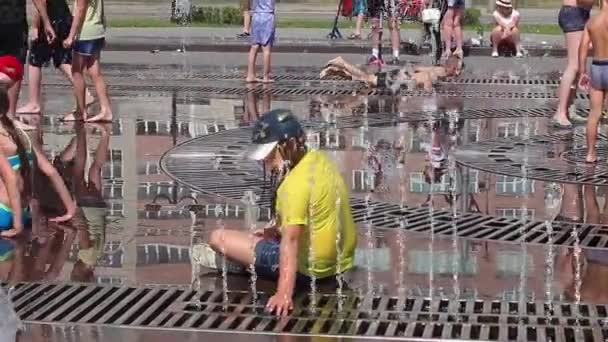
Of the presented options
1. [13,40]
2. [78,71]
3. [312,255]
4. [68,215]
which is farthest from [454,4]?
[312,255]

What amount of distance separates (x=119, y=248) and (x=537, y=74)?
407 inches

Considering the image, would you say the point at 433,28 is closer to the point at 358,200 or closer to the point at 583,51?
the point at 583,51

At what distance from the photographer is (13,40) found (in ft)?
30.7

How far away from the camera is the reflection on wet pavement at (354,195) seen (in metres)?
6.07

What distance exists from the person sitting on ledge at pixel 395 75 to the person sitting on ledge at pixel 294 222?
795 cm

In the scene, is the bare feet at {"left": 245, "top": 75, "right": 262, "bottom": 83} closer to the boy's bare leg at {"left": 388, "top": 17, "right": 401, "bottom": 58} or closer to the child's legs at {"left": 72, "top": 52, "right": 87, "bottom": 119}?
the boy's bare leg at {"left": 388, "top": 17, "right": 401, "bottom": 58}

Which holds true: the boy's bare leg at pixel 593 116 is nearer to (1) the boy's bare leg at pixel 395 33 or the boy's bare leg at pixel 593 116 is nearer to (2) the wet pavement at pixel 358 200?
(2) the wet pavement at pixel 358 200

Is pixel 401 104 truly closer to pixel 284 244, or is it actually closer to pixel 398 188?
pixel 398 188

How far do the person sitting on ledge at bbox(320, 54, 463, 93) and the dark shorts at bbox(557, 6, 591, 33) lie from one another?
303 centimetres

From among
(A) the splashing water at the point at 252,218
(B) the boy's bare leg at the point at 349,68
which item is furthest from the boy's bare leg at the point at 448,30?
(A) the splashing water at the point at 252,218

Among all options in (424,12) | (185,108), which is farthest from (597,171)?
(424,12)

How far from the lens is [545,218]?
7.41m

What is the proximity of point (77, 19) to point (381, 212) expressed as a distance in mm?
4205

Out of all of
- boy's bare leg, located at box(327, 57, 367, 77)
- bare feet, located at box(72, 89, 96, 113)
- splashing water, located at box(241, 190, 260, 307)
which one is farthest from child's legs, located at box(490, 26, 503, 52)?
splashing water, located at box(241, 190, 260, 307)
